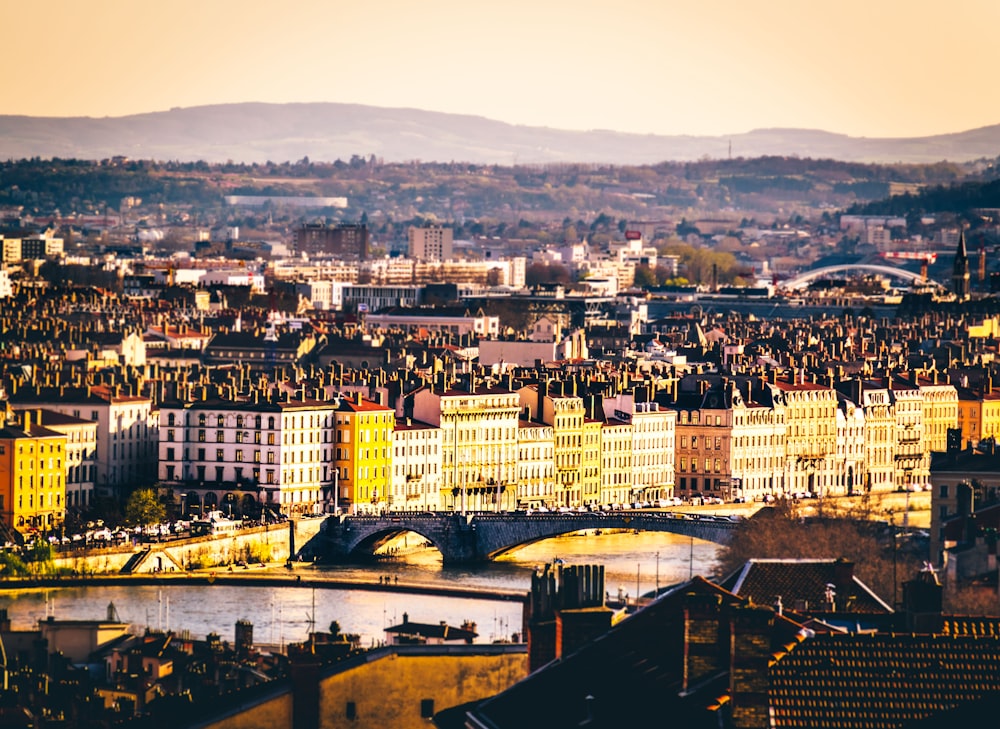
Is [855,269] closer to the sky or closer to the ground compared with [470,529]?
closer to the ground

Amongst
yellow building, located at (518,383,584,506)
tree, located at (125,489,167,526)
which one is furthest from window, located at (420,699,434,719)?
yellow building, located at (518,383,584,506)

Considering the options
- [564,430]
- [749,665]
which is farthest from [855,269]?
[749,665]

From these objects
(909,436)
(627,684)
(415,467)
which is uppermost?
(627,684)

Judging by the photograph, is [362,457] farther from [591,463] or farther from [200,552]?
[200,552]

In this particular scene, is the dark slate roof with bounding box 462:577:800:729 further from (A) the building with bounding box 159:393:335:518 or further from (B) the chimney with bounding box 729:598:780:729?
(A) the building with bounding box 159:393:335:518

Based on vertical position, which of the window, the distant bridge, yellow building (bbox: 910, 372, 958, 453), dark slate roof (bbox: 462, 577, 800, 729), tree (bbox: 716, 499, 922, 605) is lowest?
the distant bridge
